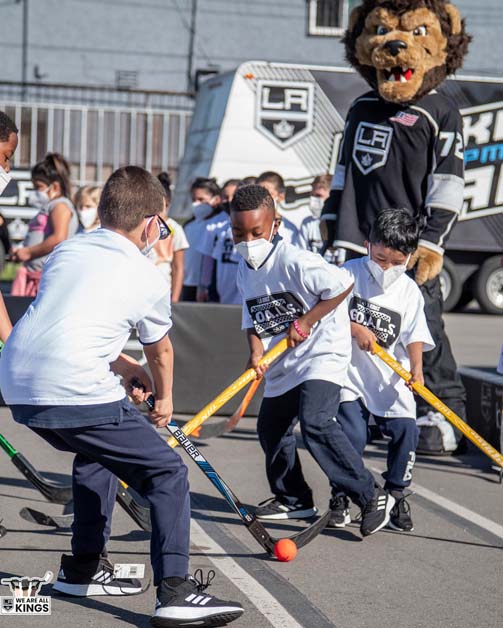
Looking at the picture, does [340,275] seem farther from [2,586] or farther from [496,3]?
[496,3]

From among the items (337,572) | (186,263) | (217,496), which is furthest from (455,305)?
(337,572)

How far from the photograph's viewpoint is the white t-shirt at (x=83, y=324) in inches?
158

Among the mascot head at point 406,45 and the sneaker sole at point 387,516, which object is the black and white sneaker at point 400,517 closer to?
the sneaker sole at point 387,516

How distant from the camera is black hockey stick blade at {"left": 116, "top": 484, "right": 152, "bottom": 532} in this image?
4965 mm

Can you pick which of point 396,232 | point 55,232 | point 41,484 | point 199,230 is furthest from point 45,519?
point 199,230

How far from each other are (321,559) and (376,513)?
452 mm

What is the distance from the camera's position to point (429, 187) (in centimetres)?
732

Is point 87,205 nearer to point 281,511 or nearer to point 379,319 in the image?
point 379,319

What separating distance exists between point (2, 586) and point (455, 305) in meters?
13.6

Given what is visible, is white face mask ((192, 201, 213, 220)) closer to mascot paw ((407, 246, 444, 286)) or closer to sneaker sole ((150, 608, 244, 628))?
mascot paw ((407, 246, 444, 286))

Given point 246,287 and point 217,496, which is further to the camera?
point 217,496

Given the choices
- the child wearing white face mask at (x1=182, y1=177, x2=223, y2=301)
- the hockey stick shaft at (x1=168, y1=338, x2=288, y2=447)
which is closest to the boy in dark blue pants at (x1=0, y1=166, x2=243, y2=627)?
the hockey stick shaft at (x1=168, y1=338, x2=288, y2=447)

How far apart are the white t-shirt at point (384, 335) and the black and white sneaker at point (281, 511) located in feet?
1.98

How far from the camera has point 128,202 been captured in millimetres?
4191
